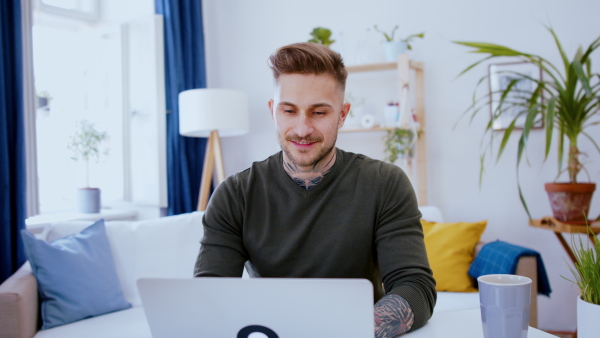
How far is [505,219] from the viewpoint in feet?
10.4

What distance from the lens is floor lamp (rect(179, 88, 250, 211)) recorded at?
10.3 ft

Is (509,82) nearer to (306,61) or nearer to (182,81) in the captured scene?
(182,81)

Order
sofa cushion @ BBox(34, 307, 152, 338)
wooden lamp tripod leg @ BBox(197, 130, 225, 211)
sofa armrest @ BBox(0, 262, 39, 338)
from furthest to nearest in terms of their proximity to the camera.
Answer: wooden lamp tripod leg @ BBox(197, 130, 225, 211)
sofa cushion @ BBox(34, 307, 152, 338)
sofa armrest @ BBox(0, 262, 39, 338)

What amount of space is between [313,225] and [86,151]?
2199mm

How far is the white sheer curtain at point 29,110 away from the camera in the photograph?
2523mm

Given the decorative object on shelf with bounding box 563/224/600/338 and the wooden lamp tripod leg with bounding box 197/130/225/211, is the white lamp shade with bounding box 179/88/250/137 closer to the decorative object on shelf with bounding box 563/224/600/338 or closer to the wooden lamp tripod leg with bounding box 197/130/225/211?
the wooden lamp tripod leg with bounding box 197/130/225/211

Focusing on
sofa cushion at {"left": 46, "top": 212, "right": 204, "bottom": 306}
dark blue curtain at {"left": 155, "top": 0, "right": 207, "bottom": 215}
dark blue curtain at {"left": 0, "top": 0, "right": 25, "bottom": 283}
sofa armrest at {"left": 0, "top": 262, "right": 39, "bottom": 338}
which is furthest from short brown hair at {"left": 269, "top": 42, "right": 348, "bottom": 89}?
dark blue curtain at {"left": 155, "top": 0, "right": 207, "bottom": 215}

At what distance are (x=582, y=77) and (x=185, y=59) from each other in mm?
2382

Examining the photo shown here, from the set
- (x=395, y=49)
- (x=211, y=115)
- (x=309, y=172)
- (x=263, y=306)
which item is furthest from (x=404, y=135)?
(x=263, y=306)

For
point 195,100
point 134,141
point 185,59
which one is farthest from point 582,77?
point 134,141

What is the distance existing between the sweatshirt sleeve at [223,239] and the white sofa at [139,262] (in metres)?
0.83

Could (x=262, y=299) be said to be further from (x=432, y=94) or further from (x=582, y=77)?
(x=432, y=94)

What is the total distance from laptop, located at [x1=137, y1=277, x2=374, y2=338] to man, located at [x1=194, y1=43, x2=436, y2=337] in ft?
1.68

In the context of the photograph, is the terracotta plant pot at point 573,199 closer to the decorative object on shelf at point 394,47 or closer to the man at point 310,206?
the decorative object on shelf at point 394,47
